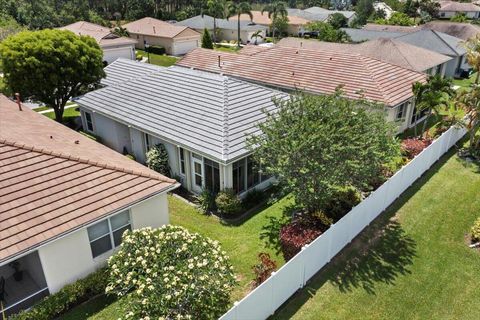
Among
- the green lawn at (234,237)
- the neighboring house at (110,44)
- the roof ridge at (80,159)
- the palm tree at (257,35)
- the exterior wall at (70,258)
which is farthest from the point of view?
the palm tree at (257,35)

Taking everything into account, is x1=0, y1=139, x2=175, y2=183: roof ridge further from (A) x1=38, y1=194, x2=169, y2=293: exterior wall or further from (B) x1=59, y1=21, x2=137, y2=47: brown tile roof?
(B) x1=59, y1=21, x2=137, y2=47: brown tile roof

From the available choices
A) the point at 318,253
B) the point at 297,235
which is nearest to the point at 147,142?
the point at 297,235

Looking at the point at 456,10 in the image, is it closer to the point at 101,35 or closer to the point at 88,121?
the point at 101,35

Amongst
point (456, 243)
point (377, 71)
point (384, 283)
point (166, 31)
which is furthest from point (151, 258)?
point (166, 31)

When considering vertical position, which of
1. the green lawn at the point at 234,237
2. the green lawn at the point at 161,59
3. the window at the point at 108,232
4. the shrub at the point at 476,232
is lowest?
the green lawn at the point at 161,59

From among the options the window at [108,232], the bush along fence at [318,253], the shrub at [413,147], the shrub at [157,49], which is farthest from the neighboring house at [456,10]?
the window at [108,232]

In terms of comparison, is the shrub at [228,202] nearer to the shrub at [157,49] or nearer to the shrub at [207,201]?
the shrub at [207,201]

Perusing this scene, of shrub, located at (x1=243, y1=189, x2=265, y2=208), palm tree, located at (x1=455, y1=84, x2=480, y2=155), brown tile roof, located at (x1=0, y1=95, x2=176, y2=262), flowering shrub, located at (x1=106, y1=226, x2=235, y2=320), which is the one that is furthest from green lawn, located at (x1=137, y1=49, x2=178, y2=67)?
flowering shrub, located at (x1=106, y1=226, x2=235, y2=320)
